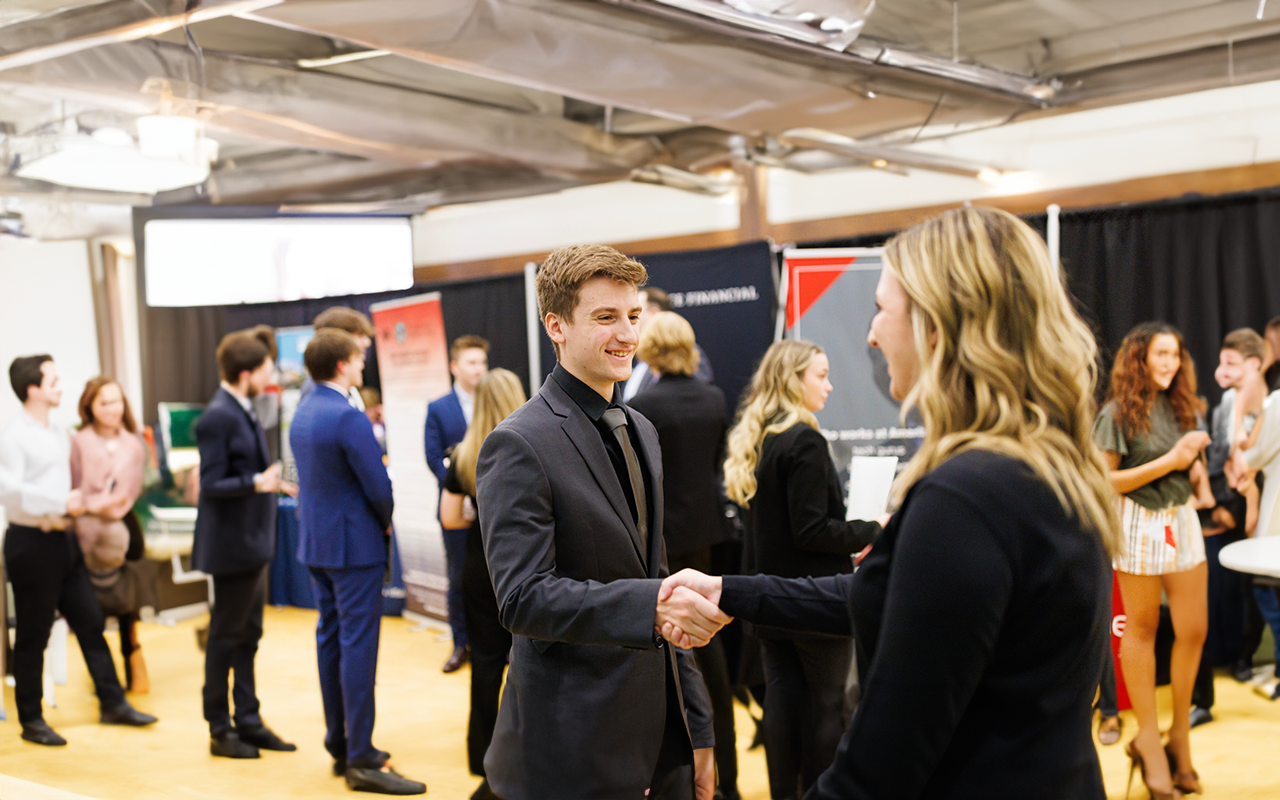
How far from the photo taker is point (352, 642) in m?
3.71

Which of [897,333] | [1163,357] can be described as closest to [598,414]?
[897,333]

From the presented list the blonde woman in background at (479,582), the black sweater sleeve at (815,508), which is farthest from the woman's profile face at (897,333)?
the blonde woman in background at (479,582)

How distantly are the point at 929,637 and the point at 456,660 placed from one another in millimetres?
4949

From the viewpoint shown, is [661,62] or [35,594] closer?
[661,62]

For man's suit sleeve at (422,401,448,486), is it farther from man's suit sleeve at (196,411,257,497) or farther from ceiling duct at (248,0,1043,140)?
ceiling duct at (248,0,1043,140)

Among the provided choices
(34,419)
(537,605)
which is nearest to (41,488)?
(34,419)

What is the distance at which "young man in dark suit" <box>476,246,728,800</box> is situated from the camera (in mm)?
1566

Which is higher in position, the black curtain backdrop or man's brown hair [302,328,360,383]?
the black curtain backdrop

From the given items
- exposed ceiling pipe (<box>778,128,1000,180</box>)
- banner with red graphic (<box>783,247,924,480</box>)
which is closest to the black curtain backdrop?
banner with red graphic (<box>783,247,924,480</box>)

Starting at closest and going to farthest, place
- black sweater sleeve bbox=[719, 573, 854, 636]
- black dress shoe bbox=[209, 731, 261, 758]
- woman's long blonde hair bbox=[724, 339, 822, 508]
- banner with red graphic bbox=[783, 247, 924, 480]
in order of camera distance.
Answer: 1. black sweater sleeve bbox=[719, 573, 854, 636]
2. woman's long blonde hair bbox=[724, 339, 822, 508]
3. black dress shoe bbox=[209, 731, 261, 758]
4. banner with red graphic bbox=[783, 247, 924, 480]

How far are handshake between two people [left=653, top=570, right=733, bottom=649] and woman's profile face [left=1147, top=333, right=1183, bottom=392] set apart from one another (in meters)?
2.70

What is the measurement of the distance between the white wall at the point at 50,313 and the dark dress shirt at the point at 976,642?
15.6ft

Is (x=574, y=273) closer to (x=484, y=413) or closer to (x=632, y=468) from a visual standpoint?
(x=632, y=468)

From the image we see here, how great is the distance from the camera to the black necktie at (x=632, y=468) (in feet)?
5.83
